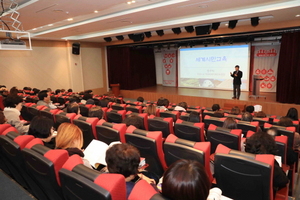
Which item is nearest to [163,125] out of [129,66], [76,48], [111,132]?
[111,132]

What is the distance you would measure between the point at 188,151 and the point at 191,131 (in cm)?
109

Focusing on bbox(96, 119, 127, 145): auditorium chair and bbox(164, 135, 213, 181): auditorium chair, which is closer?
bbox(164, 135, 213, 181): auditorium chair

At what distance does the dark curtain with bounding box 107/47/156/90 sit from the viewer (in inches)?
482

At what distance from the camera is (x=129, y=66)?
12.2m

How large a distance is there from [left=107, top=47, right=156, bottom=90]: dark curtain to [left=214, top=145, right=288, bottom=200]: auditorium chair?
1067cm

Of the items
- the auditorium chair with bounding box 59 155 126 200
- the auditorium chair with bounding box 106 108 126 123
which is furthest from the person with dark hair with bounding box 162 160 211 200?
the auditorium chair with bounding box 106 108 126 123

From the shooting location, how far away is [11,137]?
2.10 m

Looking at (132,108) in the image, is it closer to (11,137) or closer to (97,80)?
(11,137)

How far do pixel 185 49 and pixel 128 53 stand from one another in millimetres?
3340

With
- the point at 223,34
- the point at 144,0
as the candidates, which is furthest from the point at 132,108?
the point at 223,34

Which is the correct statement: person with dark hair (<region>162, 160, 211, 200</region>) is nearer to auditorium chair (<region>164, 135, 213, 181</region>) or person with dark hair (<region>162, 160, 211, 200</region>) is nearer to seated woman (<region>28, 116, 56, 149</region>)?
auditorium chair (<region>164, 135, 213, 181</region>)

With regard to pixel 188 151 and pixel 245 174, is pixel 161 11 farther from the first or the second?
pixel 245 174

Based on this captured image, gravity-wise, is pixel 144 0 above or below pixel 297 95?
above

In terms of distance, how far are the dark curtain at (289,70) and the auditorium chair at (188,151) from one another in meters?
7.14
